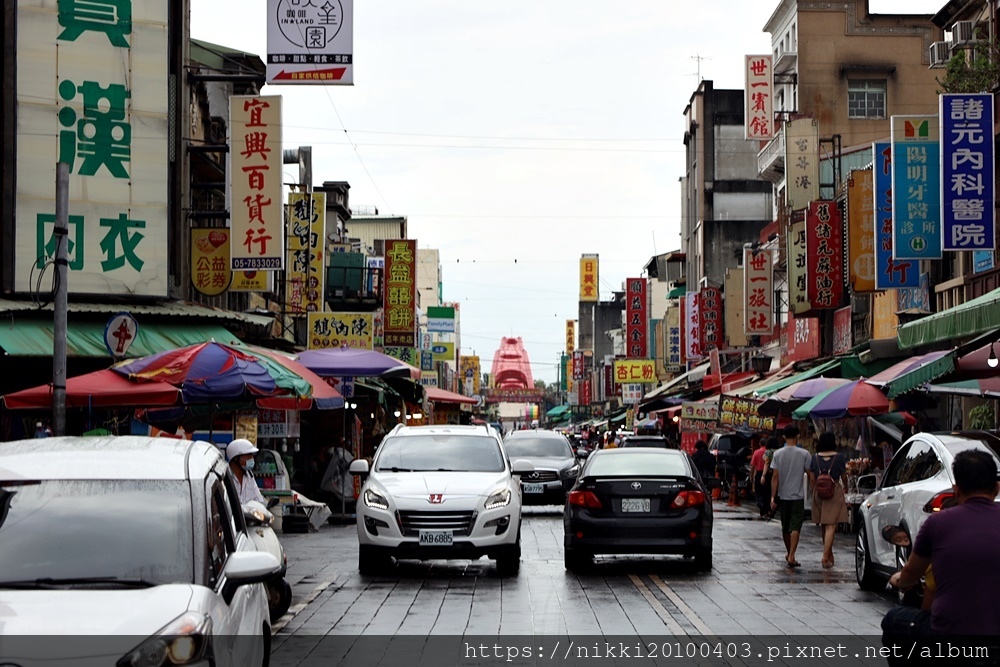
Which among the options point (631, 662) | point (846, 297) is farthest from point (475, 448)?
point (846, 297)

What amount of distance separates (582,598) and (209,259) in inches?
684

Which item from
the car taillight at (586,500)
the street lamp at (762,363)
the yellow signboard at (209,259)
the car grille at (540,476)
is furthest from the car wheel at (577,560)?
the street lamp at (762,363)

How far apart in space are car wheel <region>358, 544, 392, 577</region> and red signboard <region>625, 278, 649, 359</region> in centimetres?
5974

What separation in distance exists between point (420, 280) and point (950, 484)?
109 meters

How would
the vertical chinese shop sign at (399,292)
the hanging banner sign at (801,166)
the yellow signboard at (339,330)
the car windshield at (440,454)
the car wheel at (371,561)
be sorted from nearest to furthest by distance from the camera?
the car wheel at (371,561), the car windshield at (440,454), the yellow signboard at (339,330), the hanging banner sign at (801,166), the vertical chinese shop sign at (399,292)

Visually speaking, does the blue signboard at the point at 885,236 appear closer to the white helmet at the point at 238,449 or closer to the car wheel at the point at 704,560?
the car wheel at the point at 704,560

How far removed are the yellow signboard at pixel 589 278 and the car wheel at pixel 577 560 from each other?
104m

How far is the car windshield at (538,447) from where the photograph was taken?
32062 millimetres

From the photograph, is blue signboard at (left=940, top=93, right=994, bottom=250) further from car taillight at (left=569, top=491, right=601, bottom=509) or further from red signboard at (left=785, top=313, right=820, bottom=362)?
red signboard at (left=785, top=313, right=820, bottom=362)

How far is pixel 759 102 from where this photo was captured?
5212 cm

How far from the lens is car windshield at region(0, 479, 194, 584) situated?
7043 millimetres

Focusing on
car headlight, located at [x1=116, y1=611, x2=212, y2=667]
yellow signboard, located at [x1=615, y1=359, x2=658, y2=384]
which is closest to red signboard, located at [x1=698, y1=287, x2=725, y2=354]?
yellow signboard, located at [x1=615, y1=359, x2=658, y2=384]

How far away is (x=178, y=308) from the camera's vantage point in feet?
90.4

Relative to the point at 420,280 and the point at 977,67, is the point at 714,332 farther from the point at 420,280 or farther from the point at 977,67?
the point at 420,280
